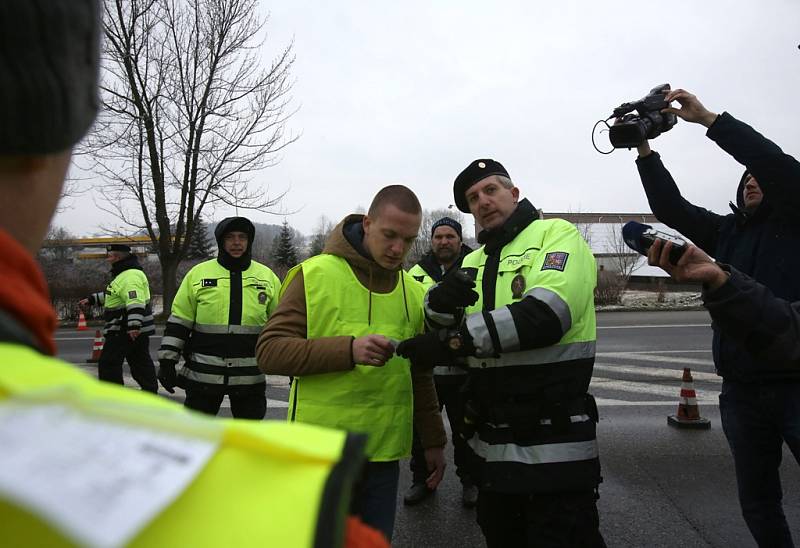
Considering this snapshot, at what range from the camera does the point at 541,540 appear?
2.13 m

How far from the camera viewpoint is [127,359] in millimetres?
6711

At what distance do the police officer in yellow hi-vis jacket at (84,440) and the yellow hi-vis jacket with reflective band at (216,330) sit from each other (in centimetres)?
365

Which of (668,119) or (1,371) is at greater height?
(668,119)

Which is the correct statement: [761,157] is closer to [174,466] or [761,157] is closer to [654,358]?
[174,466]

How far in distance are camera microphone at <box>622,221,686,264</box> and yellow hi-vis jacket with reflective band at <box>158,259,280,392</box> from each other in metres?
2.89

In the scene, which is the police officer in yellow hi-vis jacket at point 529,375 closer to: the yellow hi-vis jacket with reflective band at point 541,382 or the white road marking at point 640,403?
the yellow hi-vis jacket with reflective band at point 541,382

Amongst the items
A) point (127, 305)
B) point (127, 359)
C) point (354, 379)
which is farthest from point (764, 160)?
point (127, 359)

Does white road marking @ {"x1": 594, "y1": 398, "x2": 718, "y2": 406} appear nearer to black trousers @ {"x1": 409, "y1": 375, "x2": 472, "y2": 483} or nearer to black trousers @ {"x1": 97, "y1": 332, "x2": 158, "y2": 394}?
black trousers @ {"x1": 409, "y1": 375, "x2": 472, "y2": 483}

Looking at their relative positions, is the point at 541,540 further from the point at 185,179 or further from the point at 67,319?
the point at 67,319

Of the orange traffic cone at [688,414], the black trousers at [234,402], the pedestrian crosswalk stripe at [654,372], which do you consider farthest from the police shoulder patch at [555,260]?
the pedestrian crosswalk stripe at [654,372]

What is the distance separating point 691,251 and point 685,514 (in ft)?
8.27

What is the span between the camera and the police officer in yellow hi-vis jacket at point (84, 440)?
15.7 inches

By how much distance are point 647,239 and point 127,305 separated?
20.4 ft

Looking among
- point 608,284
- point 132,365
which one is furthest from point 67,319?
point 608,284
